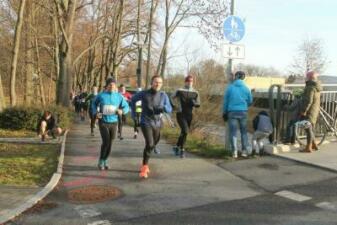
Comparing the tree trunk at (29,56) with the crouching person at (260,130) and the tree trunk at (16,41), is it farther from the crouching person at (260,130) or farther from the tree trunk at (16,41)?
the crouching person at (260,130)

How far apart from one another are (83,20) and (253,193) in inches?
1663

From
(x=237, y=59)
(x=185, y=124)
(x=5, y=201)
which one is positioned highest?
(x=237, y=59)

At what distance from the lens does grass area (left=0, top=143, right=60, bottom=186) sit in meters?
10.5

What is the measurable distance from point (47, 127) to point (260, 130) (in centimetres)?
719

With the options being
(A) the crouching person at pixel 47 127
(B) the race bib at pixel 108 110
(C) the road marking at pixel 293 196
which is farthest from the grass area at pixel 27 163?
(C) the road marking at pixel 293 196

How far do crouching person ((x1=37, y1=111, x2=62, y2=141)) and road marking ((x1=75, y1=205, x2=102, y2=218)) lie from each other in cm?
834

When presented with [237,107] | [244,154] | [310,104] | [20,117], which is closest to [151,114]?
[237,107]

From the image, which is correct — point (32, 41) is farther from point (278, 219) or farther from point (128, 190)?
point (278, 219)

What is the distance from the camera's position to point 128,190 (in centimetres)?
951

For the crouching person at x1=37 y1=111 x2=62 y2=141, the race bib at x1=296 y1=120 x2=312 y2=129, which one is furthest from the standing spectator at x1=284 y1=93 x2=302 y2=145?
the crouching person at x1=37 y1=111 x2=62 y2=141

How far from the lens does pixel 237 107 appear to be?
12.2 metres

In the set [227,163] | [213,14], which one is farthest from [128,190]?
[213,14]

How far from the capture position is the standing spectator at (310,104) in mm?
12141

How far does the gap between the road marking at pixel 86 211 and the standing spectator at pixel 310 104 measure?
5.64m
